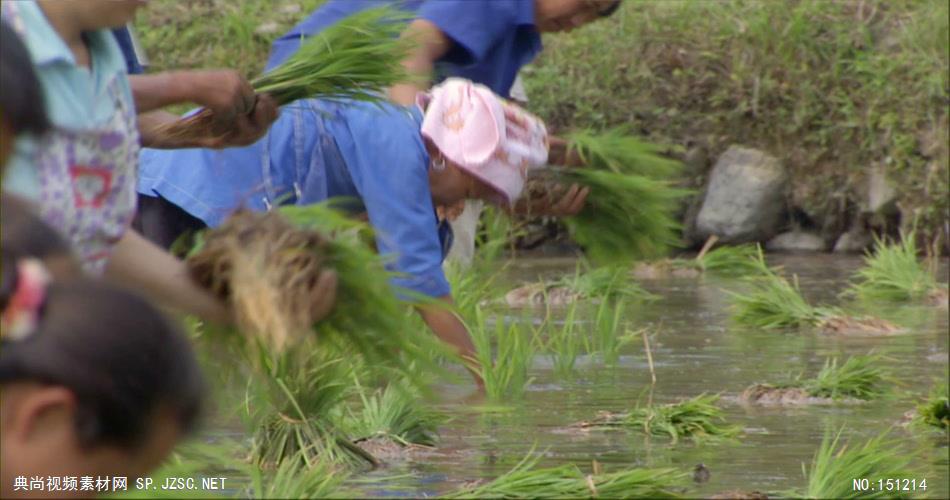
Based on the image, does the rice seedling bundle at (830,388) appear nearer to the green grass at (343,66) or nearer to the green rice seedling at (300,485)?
the green grass at (343,66)

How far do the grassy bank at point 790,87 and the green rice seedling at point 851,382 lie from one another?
480cm

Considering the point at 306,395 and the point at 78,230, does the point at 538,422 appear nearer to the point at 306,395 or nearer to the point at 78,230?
the point at 306,395

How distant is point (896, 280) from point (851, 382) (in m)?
3.20

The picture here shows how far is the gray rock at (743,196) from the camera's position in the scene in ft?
34.6

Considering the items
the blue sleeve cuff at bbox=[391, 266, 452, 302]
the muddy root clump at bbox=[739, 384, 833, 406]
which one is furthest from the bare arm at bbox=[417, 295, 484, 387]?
the muddy root clump at bbox=[739, 384, 833, 406]

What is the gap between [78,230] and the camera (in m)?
2.36

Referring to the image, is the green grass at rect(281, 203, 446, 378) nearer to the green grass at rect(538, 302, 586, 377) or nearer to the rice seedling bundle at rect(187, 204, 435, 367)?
the rice seedling bundle at rect(187, 204, 435, 367)

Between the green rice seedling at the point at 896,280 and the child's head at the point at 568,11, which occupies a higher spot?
the child's head at the point at 568,11

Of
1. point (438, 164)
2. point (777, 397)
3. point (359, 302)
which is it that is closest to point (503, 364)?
point (777, 397)

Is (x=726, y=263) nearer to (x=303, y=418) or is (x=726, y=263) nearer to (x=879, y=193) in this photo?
(x=879, y=193)

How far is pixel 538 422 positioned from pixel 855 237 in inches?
249

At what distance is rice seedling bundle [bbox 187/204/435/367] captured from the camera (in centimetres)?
227

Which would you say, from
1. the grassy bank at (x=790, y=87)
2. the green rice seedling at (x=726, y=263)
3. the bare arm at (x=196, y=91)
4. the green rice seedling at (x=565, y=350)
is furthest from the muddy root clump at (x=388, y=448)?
the grassy bank at (x=790, y=87)

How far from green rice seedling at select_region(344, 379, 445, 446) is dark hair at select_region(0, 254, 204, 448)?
253 cm
